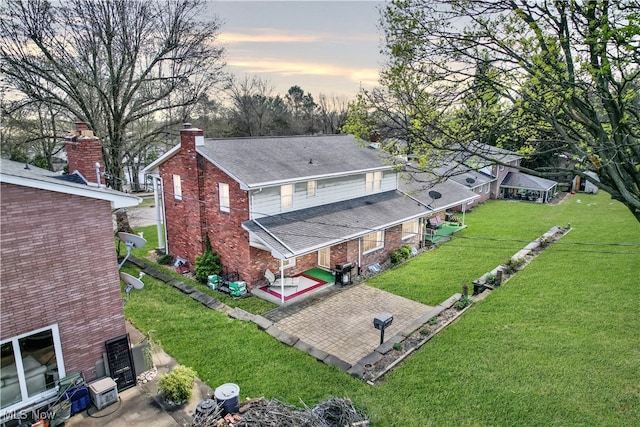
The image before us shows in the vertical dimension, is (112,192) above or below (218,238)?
above

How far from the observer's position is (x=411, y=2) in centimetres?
760

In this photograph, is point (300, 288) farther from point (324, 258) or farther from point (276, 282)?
point (324, 258)

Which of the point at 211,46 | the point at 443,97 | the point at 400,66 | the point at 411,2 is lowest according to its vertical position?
the point at 443,97

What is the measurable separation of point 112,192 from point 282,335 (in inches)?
261

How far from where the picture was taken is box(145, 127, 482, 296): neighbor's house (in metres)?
15.0

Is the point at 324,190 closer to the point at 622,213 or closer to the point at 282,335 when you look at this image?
the point at 282,335

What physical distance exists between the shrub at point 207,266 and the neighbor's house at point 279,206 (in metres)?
0.31

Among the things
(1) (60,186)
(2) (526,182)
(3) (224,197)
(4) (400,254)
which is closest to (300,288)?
(3) (224,197)

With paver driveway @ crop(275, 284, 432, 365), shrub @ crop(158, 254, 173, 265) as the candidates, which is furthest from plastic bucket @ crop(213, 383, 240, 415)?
shrub @ crop(158, 254, 173, 265)

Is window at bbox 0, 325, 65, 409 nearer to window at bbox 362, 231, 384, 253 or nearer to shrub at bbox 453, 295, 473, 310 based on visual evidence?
shrub at bbox 453, 295, 473, 310

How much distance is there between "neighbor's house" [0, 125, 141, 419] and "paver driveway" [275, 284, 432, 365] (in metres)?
5.98

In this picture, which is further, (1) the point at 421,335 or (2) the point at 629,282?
(2) the point at 629,282

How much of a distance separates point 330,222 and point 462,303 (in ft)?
20.9

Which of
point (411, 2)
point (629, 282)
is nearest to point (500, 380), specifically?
point (411, 2)
